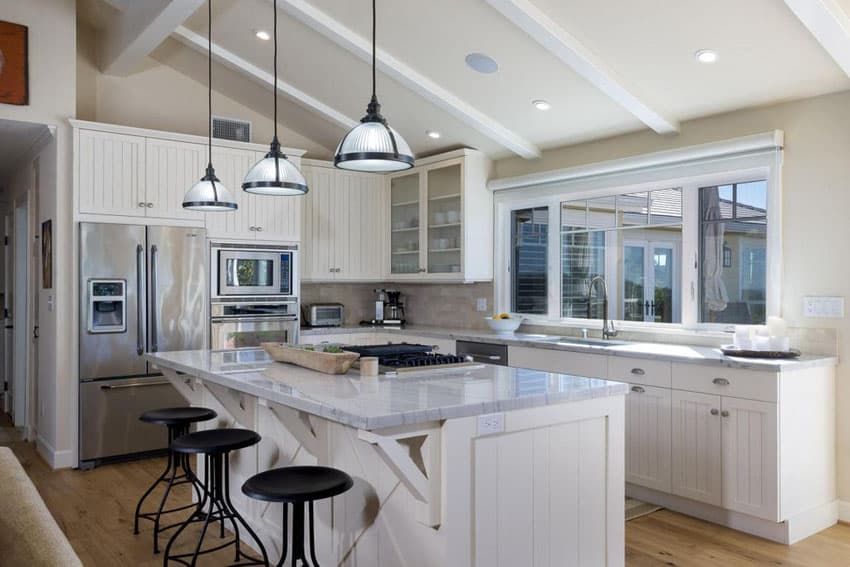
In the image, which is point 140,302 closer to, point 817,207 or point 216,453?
point 216,453

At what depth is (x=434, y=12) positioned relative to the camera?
4.01 metres

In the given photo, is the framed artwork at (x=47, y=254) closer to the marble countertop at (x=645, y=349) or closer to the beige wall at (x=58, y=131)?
the beige wall at (x=58, y=131)

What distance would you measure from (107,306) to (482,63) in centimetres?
311

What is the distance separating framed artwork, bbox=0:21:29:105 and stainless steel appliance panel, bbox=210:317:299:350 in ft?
6.73

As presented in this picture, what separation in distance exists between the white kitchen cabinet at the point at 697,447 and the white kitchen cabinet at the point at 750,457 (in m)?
0.04

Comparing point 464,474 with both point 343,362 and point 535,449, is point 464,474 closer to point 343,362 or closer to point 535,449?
point 535,449

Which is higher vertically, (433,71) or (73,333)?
(433,71)

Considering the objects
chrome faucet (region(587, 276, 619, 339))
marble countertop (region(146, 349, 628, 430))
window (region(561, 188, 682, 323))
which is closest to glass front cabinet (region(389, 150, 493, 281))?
window (region(561, 188, 682, 323))

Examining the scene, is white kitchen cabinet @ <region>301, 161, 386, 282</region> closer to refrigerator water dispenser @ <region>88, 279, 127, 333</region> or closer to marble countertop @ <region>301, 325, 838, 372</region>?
marble countertop @ <region>301, 325, 838, 372</region>

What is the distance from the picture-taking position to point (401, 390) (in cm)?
250

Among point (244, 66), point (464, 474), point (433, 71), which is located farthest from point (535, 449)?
point (244, 66)

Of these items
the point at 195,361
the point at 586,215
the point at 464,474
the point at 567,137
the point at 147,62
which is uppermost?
the point at 147,62

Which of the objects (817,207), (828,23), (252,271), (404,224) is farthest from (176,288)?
(828,23)

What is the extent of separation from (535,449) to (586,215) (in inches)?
120
